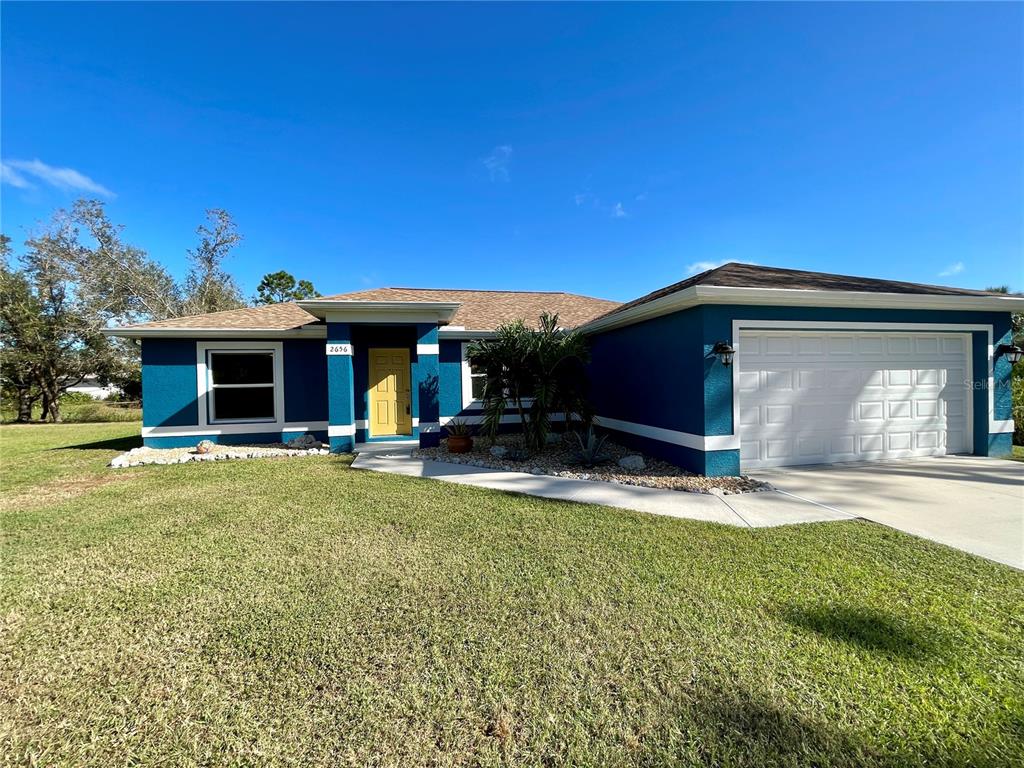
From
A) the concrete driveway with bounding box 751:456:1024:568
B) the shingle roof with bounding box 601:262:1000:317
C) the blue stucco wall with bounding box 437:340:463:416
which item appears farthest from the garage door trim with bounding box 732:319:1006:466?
the blue stucco wall with bounding box 437:340:463:416

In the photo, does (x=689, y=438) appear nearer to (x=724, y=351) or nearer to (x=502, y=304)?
(x=724, y=351)

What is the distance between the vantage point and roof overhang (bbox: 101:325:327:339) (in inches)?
366

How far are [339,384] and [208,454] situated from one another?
3.15 metres

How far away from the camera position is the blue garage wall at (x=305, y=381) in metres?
10.3

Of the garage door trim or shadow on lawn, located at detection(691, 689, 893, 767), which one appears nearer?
shadow on lawn, located at detection(691, 689, 893, 767)

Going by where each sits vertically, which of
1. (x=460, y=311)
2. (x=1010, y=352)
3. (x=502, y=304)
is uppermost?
(x=502, y=304)

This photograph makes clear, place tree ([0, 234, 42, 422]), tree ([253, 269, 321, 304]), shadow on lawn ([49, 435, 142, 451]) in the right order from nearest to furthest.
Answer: shadow on lawn ([49, 435, 142, 451])
tree ([0, 234, 42, 422])
tree ([253, 269, 321, 304])

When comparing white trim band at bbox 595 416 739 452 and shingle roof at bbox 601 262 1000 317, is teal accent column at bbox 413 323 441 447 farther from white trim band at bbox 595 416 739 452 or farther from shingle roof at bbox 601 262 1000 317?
shingle roof at bbox 601 262 1000 317

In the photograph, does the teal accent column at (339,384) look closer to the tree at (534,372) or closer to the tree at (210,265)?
the tree at (534,372)

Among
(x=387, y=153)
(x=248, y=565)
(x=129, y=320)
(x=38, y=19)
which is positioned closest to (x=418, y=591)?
(x=248, y=565)

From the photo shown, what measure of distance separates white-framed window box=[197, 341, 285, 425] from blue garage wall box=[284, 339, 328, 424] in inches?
7.0

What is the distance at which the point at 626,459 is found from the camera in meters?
7.43

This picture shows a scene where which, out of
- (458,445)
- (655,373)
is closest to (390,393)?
(458,445)

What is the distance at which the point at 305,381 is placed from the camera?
1036cm
